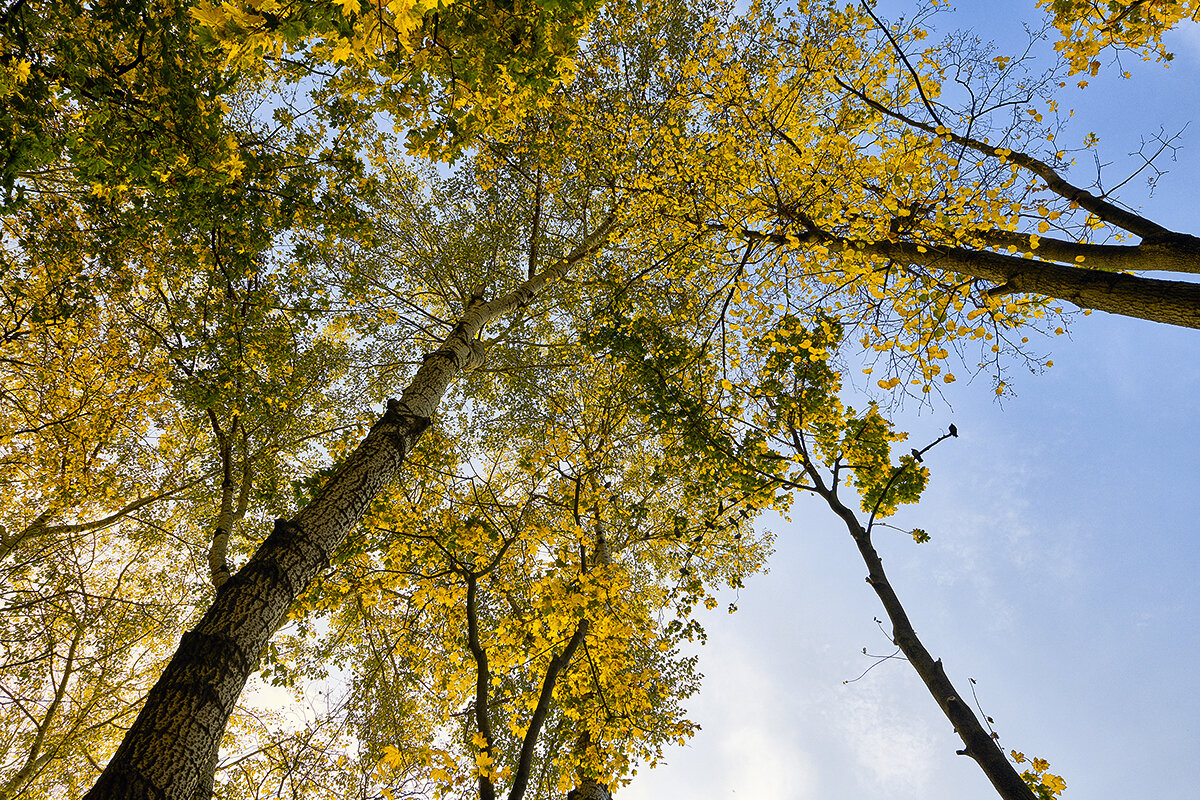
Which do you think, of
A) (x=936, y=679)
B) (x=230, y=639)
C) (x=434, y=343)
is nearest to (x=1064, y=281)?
(x=936, y=679)

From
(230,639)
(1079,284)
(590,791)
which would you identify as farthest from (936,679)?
(230,639)

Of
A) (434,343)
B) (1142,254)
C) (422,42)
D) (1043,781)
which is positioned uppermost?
(434,343)

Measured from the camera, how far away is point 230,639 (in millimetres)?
2914

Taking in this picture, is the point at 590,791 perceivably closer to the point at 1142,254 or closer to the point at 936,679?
the point at 936,679

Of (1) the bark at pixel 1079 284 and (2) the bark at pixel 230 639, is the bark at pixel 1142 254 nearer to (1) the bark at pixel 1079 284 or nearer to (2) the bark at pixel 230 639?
(1) the bark at pixel 1079 284

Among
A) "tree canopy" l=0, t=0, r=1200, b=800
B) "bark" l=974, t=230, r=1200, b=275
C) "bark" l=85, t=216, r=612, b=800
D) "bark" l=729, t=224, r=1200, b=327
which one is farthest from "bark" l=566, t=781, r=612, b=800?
"bark" l=974, t=230, r=1200, b=275

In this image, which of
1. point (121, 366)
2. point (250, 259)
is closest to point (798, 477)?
point (250, 259)

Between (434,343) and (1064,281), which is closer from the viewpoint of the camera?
(1064,281)

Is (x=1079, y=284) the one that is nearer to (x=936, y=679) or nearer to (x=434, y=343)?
(x=936, y=679)

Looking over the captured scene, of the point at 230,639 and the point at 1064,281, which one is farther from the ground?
the point at 1064,281

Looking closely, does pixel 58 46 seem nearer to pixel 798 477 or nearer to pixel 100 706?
pixel 798 477

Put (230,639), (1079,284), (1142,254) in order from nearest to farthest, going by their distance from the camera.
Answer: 1. (230,639)
2. (1142,254)
3. (1079,284)

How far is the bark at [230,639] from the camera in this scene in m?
2.37

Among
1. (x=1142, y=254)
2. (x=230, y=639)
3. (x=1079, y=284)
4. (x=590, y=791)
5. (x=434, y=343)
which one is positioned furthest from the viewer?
(x=434, y=343)
